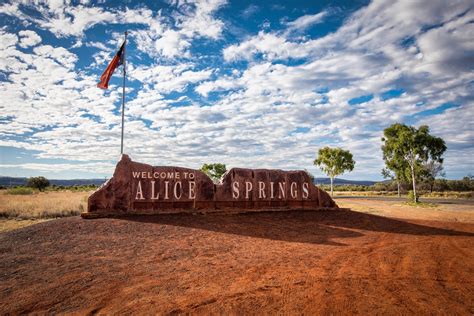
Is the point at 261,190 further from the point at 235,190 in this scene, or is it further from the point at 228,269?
the point at 228,269

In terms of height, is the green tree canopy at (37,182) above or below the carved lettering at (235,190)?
above

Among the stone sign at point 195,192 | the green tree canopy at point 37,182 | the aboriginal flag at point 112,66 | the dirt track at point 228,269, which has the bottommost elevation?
the dirt track at point 228,269

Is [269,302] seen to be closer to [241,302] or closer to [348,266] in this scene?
[241,302]

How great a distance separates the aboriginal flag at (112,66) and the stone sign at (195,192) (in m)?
5.81

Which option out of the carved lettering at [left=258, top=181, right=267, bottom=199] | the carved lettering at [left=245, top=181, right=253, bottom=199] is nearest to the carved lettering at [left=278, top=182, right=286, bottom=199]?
the carved lettering at [left=258, top=181, right=267, bottom=199]

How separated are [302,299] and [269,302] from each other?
51 cm

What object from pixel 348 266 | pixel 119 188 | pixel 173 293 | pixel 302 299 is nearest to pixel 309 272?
pixel 348 266

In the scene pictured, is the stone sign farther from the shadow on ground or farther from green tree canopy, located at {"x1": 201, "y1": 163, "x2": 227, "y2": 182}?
green tree canopy, located at {"x1": 201, "y1": 163, "x2": 227, "y2": 182}

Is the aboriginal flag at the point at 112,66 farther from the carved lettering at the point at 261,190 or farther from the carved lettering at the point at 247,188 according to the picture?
the carved lettering at the point at 261,190

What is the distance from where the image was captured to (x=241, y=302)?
4.45 meters

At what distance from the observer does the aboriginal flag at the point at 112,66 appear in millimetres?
15891

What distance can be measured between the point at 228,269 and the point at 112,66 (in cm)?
1387

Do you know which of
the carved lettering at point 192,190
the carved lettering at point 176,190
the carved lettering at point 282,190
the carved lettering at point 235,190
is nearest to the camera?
the carved lettering at point 176,190

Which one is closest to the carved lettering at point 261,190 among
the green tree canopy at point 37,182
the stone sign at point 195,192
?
the stone sign at point 195,192
